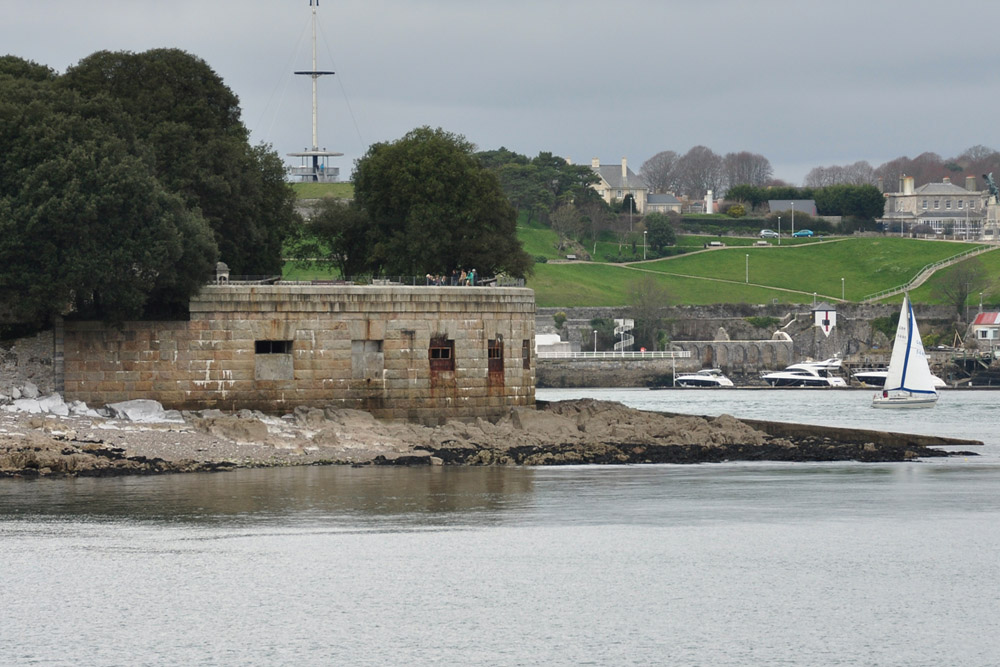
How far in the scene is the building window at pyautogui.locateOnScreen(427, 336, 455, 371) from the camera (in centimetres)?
5097

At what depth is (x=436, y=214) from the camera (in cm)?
6053

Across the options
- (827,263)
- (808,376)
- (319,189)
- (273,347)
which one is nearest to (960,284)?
(827,263)

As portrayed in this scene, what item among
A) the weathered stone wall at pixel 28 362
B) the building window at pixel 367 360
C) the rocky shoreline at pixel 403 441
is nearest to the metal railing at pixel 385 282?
the building window at pixel 367 360

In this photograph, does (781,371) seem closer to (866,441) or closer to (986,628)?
(866,441)

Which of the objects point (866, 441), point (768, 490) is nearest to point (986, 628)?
point (768, 490)

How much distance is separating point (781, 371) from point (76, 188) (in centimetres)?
8487

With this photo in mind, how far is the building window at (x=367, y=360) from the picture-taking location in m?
49.9

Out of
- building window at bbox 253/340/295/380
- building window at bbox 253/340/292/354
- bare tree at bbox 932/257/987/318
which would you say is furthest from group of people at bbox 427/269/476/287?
bare tree at bbox 932/257/987/318

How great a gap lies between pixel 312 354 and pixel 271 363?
1.30m

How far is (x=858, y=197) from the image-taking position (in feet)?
613

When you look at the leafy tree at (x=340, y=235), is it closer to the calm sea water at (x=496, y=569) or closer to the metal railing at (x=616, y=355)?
the calm sea water at (x=496, y=569)

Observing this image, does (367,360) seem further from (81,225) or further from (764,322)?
(764,322)

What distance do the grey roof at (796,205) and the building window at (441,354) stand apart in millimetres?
141414

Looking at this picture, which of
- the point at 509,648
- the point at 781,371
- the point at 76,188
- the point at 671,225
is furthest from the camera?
the point at 671,225
